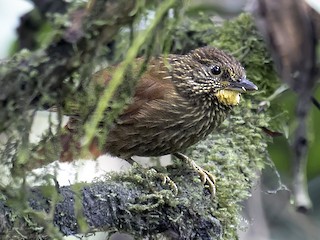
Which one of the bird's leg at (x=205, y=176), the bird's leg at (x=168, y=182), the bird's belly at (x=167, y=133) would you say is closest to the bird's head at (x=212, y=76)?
the bird's belly at (x=167, y=133)

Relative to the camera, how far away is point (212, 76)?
3.22 meters

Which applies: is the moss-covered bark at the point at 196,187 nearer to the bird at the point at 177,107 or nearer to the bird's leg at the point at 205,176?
the bird's leg at the point at 205,176

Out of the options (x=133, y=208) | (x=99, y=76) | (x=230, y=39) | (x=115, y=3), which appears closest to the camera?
(x=115, y=3)

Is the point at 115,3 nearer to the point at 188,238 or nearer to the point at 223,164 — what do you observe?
the point at 188,238

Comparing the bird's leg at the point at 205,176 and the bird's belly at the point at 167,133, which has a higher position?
the bird's leg at the point at 205,176

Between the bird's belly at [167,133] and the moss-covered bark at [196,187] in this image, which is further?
the bird's belly at [167,133]

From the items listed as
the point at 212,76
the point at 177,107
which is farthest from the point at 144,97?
the point at 212,76

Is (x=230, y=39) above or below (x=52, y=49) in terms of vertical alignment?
below

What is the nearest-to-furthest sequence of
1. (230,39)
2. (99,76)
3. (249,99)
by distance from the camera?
(99,76) < (249,99) < (230,39)

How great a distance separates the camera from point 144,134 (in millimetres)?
3094

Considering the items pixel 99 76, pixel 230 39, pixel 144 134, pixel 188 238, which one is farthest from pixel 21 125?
pixel 230 39

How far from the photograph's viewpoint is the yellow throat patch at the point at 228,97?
3.15 m

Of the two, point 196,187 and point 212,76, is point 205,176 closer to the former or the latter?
point 196,187

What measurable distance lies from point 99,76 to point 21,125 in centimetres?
29
